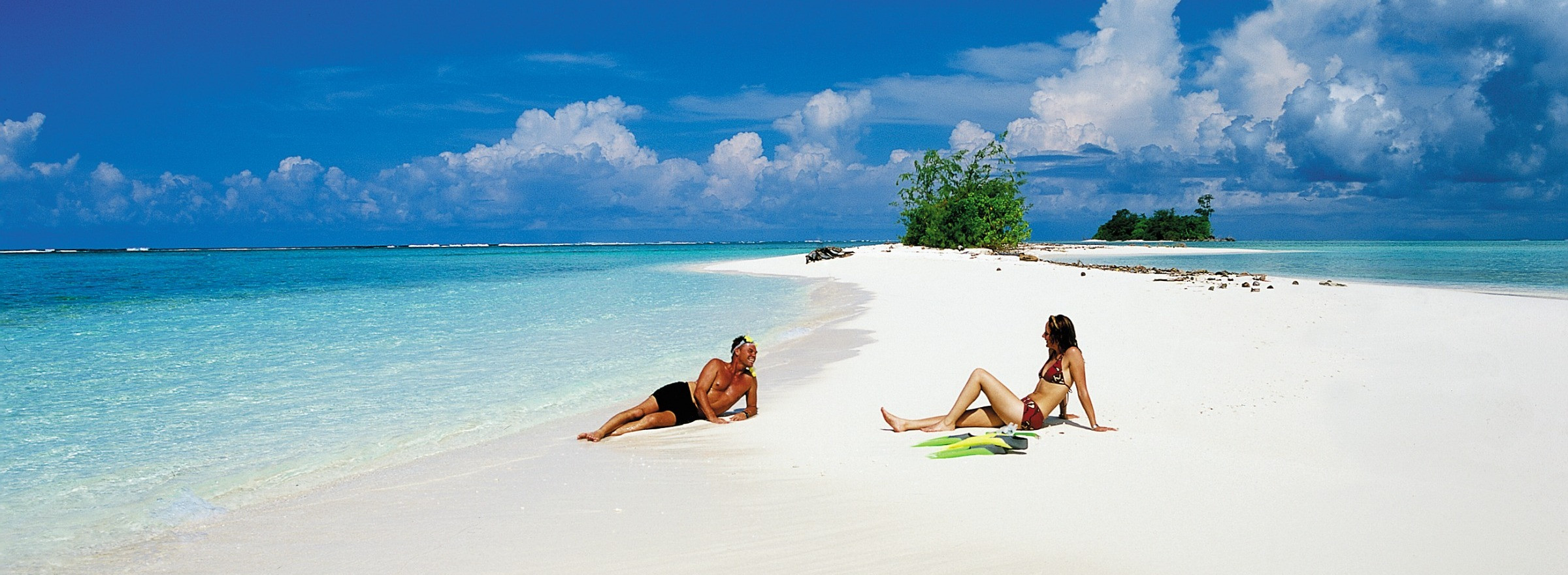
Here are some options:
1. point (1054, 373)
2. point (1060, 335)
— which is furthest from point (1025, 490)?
point (1060, 335)

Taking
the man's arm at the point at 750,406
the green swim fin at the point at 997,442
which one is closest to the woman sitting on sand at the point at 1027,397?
the green swim fin at the point at 997,442

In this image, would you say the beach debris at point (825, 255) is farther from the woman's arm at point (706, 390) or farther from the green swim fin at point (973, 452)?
the green swim fin at point (973, 452)

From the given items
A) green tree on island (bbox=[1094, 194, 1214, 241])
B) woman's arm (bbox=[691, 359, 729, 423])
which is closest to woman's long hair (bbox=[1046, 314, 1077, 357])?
woman's arm (bbox=[691, 359, 729, 423])

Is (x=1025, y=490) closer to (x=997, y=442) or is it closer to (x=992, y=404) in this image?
(x=997, y=442)

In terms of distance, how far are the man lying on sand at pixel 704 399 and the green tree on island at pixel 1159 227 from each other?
126 m

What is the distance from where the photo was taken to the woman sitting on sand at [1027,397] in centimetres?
698

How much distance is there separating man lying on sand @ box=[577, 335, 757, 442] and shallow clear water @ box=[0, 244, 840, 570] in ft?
4.86

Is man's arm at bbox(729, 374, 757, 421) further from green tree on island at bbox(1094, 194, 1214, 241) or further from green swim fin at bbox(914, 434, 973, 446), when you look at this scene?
green tree on island at bbox(1094, 194, 1214, 241)

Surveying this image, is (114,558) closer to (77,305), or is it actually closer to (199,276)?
(77,305)

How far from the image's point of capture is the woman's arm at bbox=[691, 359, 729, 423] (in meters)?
7.72

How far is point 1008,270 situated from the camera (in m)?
31.2

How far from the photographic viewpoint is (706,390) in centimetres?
780

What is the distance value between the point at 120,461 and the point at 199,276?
164 ft

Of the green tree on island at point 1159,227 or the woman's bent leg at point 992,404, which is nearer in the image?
the woman's bent leg at point 992,404
